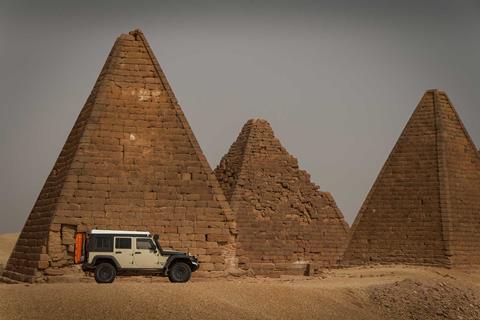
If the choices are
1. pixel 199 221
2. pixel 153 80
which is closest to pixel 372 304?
pixel 199 221

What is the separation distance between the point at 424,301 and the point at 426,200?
8370mm

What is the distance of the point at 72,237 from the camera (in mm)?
16750

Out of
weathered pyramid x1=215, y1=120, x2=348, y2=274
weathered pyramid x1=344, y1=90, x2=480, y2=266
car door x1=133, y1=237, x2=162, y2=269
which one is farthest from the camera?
weathered pyramid x1=215, y1=120, x2=348, y2=274

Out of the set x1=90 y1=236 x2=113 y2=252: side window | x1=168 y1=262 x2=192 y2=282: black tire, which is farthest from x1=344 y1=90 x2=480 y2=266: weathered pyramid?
x1=90 y1=236 x2=113 y2=252: side window

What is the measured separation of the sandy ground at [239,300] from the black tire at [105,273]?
0.86 meters

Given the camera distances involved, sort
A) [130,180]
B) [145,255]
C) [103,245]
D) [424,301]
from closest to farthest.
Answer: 1. [103,245]
2. [145,255]
3. [424,301]
4. [130,180]

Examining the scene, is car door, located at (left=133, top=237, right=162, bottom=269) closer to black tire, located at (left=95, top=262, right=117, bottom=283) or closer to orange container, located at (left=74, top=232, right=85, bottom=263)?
black tire, located at (left=95, top=262, right=117, bottom=283)

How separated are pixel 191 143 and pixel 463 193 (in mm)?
11074

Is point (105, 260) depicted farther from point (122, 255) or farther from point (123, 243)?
point (123, 243)

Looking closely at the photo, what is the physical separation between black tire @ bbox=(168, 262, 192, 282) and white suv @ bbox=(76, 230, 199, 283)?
100 mm

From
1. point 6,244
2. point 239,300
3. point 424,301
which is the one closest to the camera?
point 239,300

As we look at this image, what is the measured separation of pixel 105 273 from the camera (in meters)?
15.4

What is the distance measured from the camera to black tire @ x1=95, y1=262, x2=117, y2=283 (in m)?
15.3

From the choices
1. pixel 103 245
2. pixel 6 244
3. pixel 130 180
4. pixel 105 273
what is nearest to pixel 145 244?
pixel 103 245
